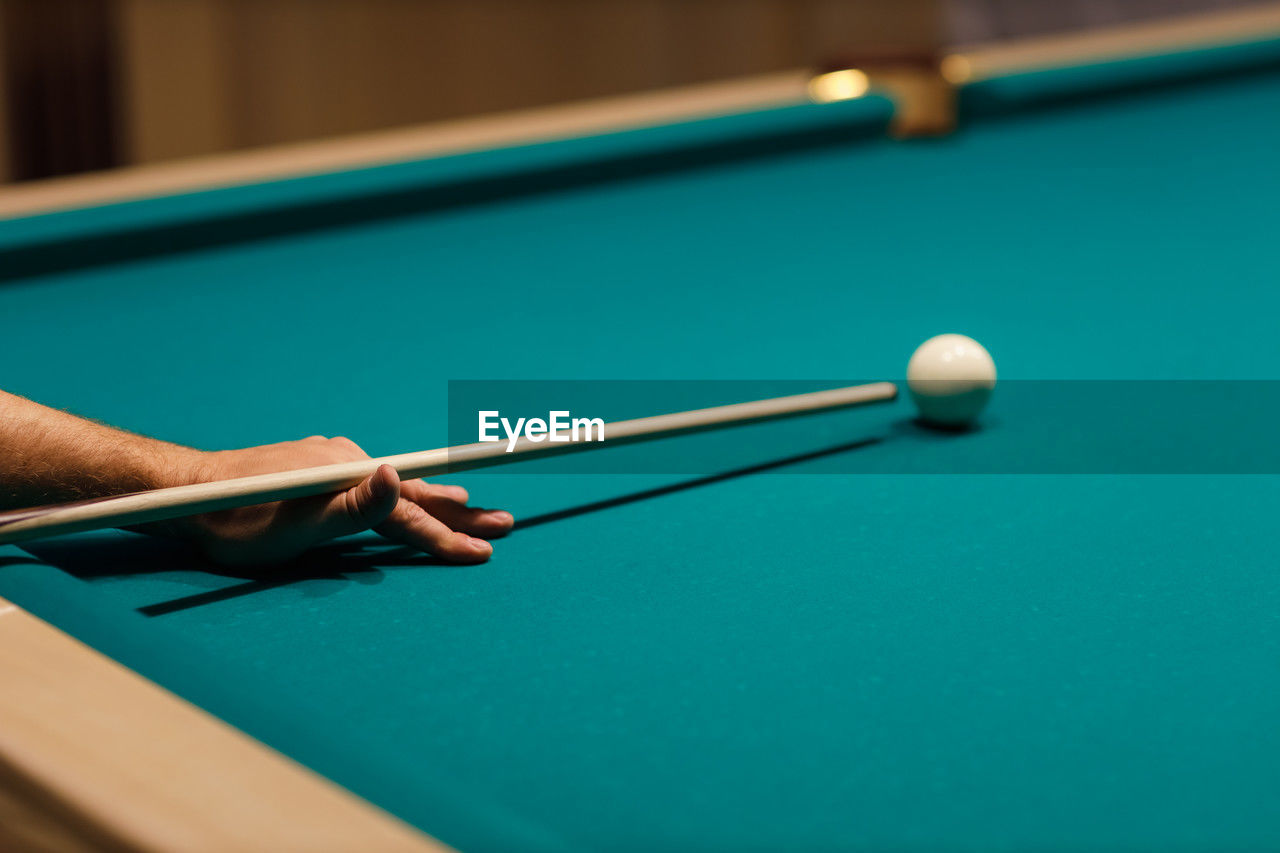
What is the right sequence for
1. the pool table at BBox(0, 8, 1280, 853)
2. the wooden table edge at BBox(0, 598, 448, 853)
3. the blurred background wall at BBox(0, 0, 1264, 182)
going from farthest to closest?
the blurred background wall at BBox(0, 0, 1264, 182) < the pool table at BBox(0, 8, 1280, 853) < the wooden table edge at BBox(0, 598, 448, 853)

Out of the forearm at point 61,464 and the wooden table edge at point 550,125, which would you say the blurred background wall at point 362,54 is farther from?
the forearm at point 61,464

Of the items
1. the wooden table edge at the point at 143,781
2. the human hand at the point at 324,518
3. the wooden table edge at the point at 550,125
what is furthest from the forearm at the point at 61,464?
the wooden table edge at the point at 550,125

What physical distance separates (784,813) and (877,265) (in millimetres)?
1509

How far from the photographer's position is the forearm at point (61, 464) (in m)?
1.16

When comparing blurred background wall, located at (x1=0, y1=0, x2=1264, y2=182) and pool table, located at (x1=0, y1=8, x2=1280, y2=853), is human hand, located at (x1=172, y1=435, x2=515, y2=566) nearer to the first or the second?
pool table, located at (x1=0, y1=8, x2=1280, y2=853)

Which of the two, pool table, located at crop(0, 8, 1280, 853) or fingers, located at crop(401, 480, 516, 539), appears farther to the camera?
fingers, located at crop(401, 480, 516, 539)

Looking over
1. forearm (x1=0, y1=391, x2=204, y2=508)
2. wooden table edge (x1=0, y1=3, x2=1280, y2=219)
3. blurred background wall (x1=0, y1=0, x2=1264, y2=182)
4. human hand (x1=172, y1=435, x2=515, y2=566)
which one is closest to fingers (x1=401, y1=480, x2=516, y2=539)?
human hand (x1=172, y1=435, x2=515, y2=566)

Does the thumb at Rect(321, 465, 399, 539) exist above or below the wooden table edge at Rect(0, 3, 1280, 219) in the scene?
below

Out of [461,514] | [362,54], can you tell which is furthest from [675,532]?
[362,54]

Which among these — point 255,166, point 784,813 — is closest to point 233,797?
point 784,813

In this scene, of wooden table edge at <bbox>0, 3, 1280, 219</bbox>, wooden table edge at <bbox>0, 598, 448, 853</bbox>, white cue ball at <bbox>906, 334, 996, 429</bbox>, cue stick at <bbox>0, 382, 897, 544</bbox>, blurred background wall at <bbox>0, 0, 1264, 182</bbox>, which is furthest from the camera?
blurred background wall at <bbox>0, 0, 1264, 182</bbox>

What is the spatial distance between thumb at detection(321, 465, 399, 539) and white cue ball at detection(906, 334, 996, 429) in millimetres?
625

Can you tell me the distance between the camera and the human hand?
1089 millimetres

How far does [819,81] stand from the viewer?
277 cm
